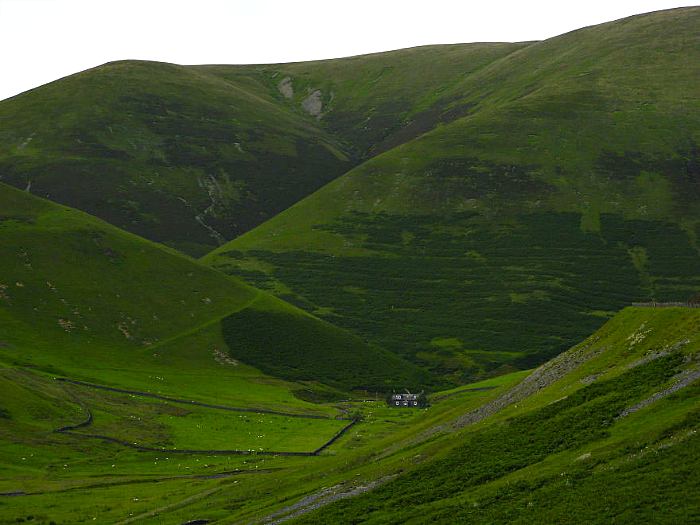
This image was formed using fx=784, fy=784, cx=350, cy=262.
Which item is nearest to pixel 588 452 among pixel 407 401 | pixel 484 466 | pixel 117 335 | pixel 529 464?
pixel 529 464

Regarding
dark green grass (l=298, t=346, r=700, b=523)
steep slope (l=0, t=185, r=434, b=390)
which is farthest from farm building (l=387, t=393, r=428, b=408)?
dark green grass (l=298, t=346, r=700, b=523)

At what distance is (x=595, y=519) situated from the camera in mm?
34719

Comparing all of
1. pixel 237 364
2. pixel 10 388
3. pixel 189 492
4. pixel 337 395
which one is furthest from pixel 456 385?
pixel 189 492

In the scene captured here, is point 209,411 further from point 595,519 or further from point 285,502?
point 595,519

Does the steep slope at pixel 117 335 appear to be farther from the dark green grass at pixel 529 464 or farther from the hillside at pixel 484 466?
the dark green grass at pixel 529 464

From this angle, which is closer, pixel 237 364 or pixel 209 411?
pixel 209 411

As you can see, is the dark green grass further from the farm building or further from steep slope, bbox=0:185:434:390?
steep slope, bbox=0:185:434:390

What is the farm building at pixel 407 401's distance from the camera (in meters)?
162

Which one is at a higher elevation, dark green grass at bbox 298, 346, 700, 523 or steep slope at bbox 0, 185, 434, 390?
dark green grass at bbox 298, 346, 700, 523

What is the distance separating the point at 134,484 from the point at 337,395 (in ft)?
304

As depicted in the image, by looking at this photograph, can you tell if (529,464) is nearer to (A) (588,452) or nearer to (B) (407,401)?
(A) (588,452)

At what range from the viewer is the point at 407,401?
164000 millimetres

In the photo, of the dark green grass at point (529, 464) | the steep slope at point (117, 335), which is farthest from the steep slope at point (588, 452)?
the steep slope at point (117, 335)

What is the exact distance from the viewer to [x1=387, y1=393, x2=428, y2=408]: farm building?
6376 inches
